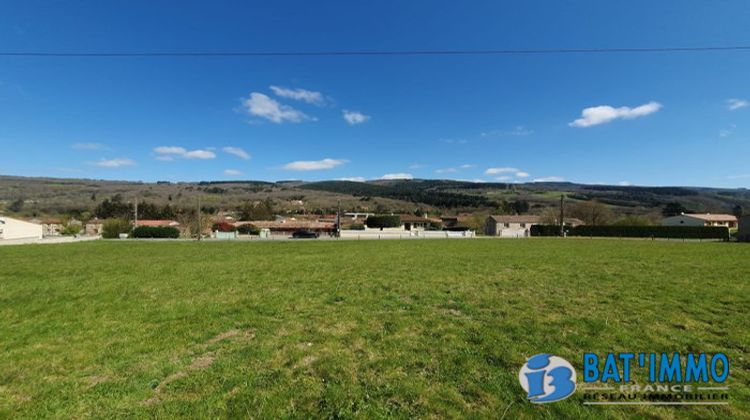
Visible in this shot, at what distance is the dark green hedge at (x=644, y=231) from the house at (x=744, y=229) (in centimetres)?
385

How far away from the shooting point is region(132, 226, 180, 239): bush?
55.7 metres

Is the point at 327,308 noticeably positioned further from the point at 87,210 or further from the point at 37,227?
the point at 87,210

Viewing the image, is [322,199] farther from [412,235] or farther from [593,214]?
[593,214]

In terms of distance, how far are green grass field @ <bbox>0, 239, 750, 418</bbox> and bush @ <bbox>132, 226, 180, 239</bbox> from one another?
51266mm

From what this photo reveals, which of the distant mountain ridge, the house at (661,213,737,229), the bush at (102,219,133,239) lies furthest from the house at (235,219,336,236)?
the house at (661,213,737,229)

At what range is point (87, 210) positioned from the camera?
9856 centimetres

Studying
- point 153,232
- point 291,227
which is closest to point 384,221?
point 291,227

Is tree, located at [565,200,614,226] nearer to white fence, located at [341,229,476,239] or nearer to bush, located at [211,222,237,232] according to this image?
white fence, located at [341,229,476,239]

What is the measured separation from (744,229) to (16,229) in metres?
108

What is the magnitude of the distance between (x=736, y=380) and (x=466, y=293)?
5803 millimetres

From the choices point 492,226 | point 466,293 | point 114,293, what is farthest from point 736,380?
point 492,226

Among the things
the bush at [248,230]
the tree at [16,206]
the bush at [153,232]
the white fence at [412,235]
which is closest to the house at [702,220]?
the white fence at [412,235]

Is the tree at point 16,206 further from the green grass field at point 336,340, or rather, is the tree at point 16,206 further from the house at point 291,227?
the green grass field at point 336,340

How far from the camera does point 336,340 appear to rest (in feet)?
19.1
